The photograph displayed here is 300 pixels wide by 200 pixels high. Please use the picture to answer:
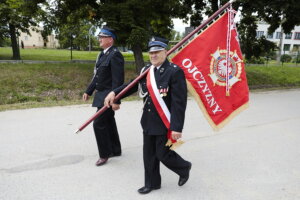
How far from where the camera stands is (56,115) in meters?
7.26

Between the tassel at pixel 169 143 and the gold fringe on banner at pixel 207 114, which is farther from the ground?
the gold fringe on banner at pixel 207 114

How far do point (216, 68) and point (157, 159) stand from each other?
131cm

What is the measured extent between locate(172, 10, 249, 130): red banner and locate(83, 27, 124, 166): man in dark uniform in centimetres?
88

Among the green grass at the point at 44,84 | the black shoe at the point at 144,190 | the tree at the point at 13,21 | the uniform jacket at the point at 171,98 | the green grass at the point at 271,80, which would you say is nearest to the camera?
the uniform jacket at the point at 171,98

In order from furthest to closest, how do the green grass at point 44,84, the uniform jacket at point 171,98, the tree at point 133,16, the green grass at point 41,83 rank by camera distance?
the tree at point 133,16 → the green grass at point 41,83 → the green grass at point 44,84 → the uniform jacket at point 171,98

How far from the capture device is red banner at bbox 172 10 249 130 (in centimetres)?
370

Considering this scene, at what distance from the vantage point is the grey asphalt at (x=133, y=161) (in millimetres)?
3619

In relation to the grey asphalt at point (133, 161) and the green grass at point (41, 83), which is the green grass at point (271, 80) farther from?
the grey asphalt at point (133, 161)

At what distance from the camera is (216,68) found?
3.74 metres

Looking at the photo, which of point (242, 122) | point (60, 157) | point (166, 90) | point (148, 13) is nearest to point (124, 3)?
point (148, 13)

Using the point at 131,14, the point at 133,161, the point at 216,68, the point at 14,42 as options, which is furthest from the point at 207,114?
the point at 14,42

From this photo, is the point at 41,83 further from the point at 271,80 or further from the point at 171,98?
the point at 271,80

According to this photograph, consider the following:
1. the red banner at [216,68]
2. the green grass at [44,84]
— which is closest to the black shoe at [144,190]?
the red banner at [216,68]

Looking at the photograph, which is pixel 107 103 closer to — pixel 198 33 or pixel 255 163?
pixel 198 33
